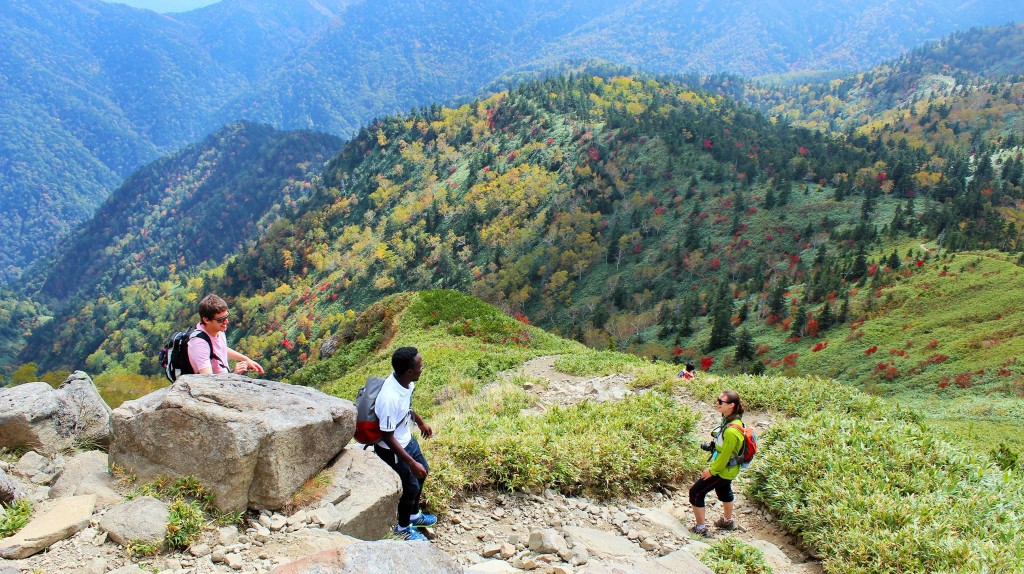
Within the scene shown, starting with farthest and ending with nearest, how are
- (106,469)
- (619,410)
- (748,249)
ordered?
(748,249) < (619,410) < (106,469)

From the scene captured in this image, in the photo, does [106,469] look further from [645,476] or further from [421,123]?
[421,123]

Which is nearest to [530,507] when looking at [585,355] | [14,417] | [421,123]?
[14,417]

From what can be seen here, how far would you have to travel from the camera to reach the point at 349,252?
440 ft

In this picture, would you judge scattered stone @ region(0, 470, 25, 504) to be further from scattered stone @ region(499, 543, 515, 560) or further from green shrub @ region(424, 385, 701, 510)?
scattered stone @ region(499, 543, 515, 560)

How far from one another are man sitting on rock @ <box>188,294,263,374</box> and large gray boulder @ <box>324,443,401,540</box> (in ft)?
7.03

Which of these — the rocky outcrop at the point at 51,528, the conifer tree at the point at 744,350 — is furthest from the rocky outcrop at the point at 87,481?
the conifer tree at the point at 744,350

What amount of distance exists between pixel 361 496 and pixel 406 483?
63 cm

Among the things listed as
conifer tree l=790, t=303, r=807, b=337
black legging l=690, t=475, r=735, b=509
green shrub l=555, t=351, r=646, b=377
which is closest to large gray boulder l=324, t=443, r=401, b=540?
A: black legging l=690, t=475, r=735, b=509

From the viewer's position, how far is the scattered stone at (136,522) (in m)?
5.99

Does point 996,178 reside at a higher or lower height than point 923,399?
higher

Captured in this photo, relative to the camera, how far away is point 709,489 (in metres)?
8.41

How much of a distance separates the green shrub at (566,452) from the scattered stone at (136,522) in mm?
3474

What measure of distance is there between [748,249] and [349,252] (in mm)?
94413

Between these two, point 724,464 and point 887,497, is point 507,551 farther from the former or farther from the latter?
point 887,497
